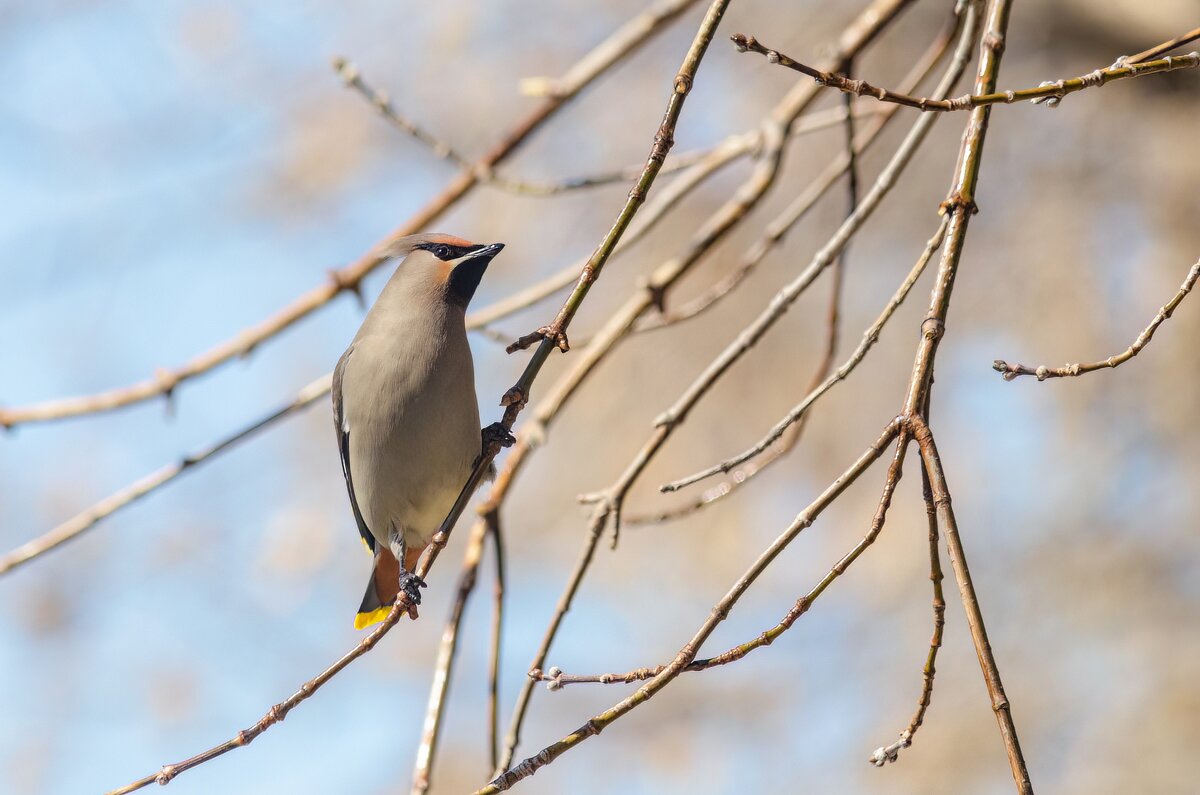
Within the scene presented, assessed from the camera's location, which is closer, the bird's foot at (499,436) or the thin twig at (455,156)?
the bird's foot at (499,436)

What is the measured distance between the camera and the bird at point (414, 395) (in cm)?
399

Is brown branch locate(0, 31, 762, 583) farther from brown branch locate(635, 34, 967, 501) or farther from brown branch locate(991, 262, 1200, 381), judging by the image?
brown branch locate(991, 262, 1200, 381)

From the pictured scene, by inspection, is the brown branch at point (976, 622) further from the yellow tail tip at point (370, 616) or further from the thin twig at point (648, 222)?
the yellow tail tip at point (370, 616)

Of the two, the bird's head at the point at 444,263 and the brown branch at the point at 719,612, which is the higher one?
the bird's head at the point at 444,263

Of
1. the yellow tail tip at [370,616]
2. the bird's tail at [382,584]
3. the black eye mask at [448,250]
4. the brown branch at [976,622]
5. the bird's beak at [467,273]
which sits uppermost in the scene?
the black eye mask at [448,250]

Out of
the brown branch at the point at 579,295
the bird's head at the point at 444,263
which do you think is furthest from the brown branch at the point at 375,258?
the brown branch at the point at 579,295

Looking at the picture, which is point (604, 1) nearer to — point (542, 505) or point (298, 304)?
point (542, 505)

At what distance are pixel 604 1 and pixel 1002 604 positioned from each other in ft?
13.9

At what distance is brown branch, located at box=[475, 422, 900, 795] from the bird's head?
1.86 meters

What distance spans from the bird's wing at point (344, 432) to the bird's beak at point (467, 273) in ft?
1.41

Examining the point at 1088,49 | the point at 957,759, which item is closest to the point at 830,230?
the point at 1088,49

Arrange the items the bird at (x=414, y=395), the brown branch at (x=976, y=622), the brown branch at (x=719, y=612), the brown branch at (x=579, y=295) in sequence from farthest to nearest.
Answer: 1. the bird at (x=414, y=395)
2. the brown branch at (x=579, y=295)
3. the brown branch at (x=719, y=612)
4. the brown branch at (x=976, y=622)

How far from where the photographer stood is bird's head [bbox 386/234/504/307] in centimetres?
410

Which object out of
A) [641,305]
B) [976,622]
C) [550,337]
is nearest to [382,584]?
[641,305]
